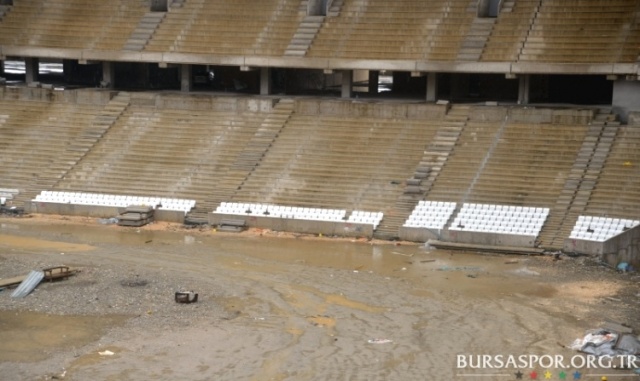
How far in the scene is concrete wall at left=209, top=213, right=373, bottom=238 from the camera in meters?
35.7

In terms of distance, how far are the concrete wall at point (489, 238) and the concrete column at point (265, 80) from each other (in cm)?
1364

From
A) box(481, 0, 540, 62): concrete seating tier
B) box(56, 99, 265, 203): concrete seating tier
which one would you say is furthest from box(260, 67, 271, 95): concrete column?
box(481, 0, 540, 62): concrete seating tier

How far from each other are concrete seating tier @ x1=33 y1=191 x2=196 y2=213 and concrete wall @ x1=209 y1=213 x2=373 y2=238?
1566 mm

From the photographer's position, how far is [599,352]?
2334 cm

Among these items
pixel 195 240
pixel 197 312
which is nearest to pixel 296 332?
pixel 197 312

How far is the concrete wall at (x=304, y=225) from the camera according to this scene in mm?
35688

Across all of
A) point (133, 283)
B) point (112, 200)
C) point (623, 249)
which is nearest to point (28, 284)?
point (133, 283)

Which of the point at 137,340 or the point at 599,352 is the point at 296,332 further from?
the point at 599,352

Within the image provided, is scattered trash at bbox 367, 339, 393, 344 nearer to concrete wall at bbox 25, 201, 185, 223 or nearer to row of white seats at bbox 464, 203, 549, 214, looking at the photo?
row of white seats at bbox 464, 203, 549, 214

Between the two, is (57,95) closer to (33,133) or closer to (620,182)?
(33,133)

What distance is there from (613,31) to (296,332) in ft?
71.0

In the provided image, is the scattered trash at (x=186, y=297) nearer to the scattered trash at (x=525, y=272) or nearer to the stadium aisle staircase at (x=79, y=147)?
the scattered trash at (x=525, y=272)

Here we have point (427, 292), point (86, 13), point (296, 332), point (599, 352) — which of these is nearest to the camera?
point (599, 352)

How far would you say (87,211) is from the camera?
38.6 m
